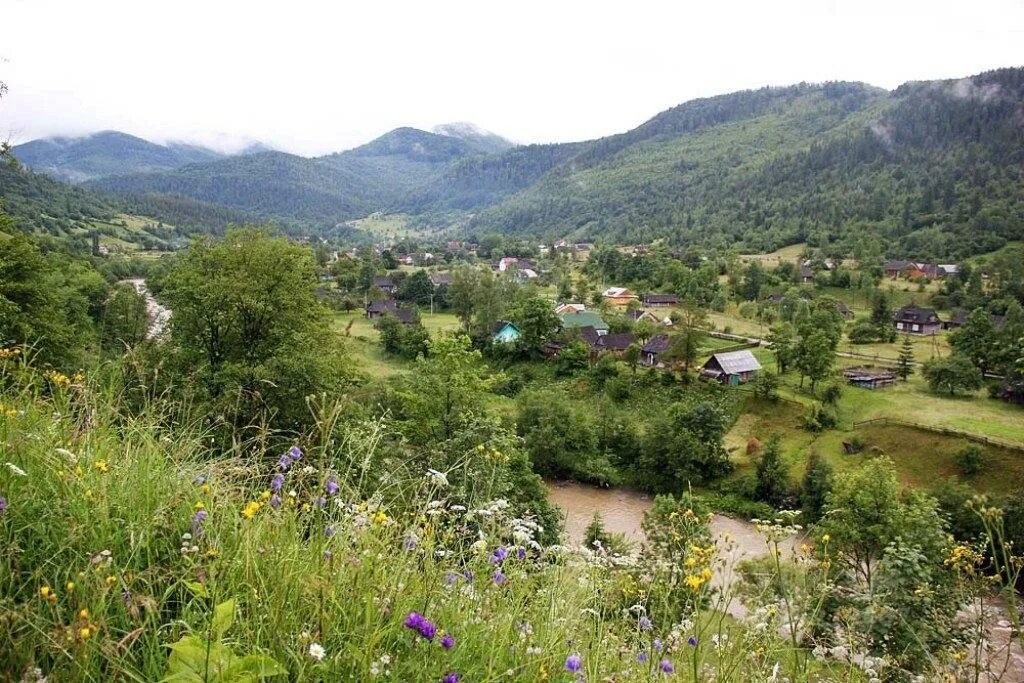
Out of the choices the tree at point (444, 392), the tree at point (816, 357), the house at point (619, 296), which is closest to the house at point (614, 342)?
the tree at point (816, 357)

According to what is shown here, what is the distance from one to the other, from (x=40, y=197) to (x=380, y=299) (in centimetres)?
12328

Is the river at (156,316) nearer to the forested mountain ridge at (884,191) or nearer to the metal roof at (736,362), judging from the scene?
the metal roof at (736,362)

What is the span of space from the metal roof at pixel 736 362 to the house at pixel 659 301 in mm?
31988

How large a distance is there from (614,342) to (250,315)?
34.3m

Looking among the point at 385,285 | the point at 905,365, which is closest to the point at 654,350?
the point at 905,365

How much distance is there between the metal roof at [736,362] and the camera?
39750 mm

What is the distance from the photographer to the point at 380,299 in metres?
77.4

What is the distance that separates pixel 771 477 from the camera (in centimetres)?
2902

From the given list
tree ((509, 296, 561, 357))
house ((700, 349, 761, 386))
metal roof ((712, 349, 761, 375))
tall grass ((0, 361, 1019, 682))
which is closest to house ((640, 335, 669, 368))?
house ((700, 349, 761, 386))

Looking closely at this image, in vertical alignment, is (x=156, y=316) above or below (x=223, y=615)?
below

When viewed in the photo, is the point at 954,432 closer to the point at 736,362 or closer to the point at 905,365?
the point at 905,365

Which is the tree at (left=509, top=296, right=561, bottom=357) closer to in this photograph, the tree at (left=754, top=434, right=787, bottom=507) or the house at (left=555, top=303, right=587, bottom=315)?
the house at (left=555, top=303, right=587, bottom=315)

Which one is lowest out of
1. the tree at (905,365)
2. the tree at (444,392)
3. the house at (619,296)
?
the house at (619,296)

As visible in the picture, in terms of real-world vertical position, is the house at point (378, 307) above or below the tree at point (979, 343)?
below
